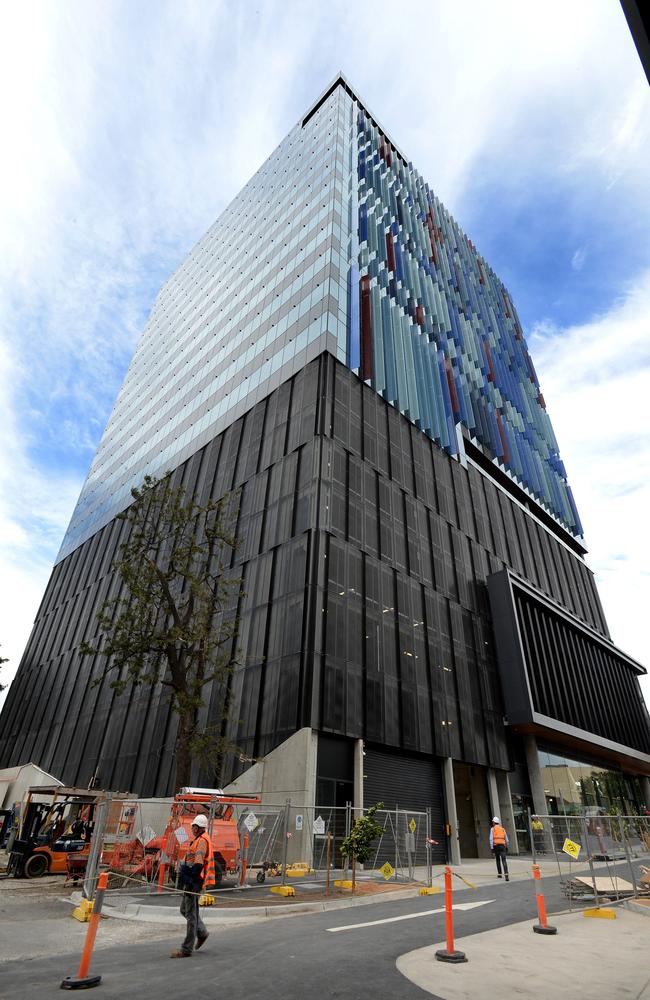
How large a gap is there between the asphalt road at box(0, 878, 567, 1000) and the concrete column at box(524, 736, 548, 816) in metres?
25.1

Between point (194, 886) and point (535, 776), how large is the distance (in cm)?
3217

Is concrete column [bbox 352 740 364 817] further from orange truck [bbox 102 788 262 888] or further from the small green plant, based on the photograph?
orange truck [bbox 102 788 262 888]

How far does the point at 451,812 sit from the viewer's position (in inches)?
1029

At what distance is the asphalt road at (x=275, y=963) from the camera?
20.1 ft

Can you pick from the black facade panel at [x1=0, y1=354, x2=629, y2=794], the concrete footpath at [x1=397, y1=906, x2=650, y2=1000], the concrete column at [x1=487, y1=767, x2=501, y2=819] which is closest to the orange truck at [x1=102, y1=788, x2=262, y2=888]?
the black facade panel at [x1=0, y1=354, x2=629, y2=794]

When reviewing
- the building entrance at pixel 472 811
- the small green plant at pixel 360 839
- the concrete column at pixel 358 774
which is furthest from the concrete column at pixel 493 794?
the small green plant at pixel 360 839

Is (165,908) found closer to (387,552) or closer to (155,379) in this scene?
(387,552)

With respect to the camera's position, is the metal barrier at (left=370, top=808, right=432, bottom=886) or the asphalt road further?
the metal barrier at (left=370, top=808, right=432, bottom=886)

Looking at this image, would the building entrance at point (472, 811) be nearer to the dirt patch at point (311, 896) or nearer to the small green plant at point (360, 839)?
the dirt patch at point (311, 896)

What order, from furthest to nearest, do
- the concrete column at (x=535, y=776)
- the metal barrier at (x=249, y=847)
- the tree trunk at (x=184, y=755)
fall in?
the concrete column at (x=535, y=776) < the tree trunk at (x=184, y=755) < the metal barrier at (x=249, y=847)

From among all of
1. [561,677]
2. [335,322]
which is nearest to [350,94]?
[335,322]

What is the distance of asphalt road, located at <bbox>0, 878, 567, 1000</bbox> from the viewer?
20.1ft

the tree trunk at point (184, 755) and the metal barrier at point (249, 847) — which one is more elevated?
the tree trunk at point (184, 755)

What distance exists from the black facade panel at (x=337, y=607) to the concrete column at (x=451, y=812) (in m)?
0.74
